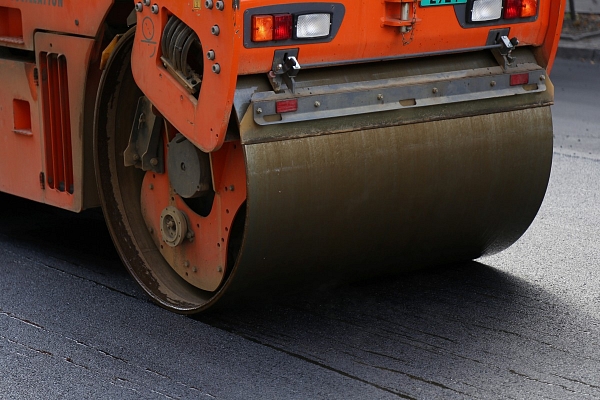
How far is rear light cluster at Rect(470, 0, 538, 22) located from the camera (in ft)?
12.6

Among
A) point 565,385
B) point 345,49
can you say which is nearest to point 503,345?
point 565,385

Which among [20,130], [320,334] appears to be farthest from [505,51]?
[20,130]

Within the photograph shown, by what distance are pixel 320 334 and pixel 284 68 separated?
3.41ft

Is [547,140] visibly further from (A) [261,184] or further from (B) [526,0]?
(A) [261,184]

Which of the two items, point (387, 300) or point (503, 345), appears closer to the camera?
point (503, 345)

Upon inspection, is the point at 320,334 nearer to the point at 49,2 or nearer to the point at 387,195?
the point at 387,195

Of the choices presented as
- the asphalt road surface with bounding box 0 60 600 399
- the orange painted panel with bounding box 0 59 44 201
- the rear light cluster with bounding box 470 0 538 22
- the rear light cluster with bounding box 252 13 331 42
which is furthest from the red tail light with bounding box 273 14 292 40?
the orange painted panel with bounding box 0 59 44 201

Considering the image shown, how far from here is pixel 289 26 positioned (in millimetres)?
3430

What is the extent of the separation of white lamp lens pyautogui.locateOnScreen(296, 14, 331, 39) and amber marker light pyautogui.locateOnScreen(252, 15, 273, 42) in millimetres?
117

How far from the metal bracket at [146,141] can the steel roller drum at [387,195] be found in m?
0.73

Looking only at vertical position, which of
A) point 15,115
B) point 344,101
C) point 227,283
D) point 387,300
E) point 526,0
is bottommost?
point 387,300

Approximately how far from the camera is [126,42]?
391 cm

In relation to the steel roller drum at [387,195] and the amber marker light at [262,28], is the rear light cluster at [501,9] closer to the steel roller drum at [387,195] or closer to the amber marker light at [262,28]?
the steel roller drum at [387,195]

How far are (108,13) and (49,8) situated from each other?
0.37m
